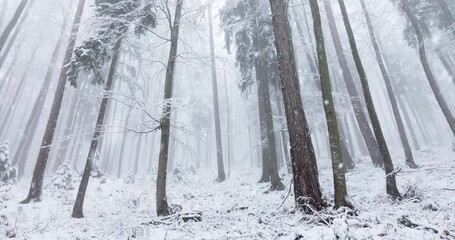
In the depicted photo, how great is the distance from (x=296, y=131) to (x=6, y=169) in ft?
49.6

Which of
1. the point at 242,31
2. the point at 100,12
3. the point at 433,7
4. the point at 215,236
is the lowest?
the point at 215,236

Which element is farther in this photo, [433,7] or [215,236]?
[433,7]

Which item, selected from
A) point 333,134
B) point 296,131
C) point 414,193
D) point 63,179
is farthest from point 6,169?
point 414,193

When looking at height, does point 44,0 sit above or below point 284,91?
above

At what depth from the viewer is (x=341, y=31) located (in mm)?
27484

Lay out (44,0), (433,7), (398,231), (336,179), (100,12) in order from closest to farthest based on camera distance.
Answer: (398,231) < (336,179) < (100,12) < (433,7) < (44,0)

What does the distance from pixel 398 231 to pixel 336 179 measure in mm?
1904

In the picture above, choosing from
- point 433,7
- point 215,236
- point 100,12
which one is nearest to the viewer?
point 215,236

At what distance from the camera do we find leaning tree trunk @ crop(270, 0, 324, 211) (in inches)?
235

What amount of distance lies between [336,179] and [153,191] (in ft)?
34.7

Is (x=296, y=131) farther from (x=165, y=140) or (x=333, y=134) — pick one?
(x=165, y=140)

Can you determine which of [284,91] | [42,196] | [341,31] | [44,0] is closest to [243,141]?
[341,31]

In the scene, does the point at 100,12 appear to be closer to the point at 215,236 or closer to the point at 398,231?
the point at 215,236

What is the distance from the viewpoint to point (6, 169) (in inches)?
572
